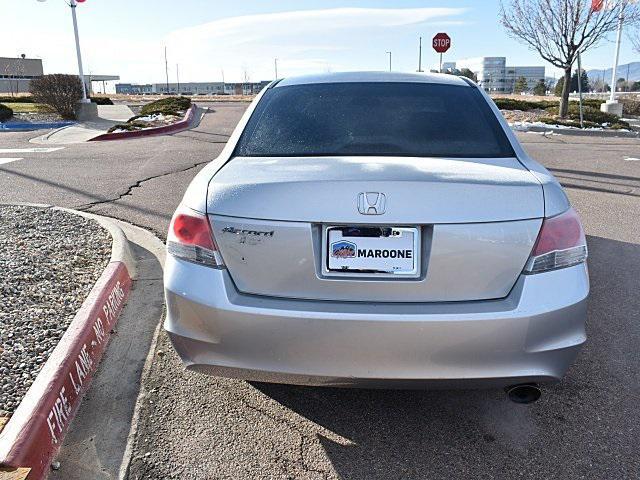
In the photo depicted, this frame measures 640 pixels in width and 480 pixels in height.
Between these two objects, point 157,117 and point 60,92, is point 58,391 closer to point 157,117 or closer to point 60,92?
point 157,117

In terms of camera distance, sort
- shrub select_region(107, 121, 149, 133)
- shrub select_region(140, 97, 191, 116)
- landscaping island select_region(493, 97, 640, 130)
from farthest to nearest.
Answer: shrub select_region(140, 97, 191, 116) → landscaping island select_region(493, 97, 640, 130) → shrub select_region(107, 121, 149, 133)

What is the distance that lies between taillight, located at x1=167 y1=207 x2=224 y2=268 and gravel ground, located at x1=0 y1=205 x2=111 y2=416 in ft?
3.77

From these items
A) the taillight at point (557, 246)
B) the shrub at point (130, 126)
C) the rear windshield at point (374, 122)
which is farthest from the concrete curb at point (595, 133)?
the taillight at point (557, 246)

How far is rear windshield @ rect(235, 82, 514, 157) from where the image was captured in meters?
2.83

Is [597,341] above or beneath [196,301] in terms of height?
beneath

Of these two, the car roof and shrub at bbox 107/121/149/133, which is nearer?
the car roof

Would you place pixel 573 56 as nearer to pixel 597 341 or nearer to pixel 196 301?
pixel 597 341

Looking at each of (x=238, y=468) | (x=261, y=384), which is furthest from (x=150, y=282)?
(x=238, y=468)

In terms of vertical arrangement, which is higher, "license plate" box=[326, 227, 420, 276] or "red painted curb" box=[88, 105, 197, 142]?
"license plate" box=[326, 227, 420, 276]

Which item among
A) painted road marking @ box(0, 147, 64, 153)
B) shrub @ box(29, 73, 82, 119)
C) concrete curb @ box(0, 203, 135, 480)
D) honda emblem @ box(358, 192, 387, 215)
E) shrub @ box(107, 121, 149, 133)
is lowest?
concrete curb @ box(0, 203, 135, 480)

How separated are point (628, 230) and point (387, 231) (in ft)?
16.5

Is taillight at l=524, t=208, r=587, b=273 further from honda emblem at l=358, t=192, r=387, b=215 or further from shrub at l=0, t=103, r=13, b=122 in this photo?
shrub at l=0, t=103, r=13, b=122

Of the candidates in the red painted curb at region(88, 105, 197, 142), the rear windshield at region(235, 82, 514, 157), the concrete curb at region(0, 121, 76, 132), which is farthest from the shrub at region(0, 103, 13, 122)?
the rear windshield at region(235, 82, 514, 157)

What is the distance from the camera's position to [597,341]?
137 inches
